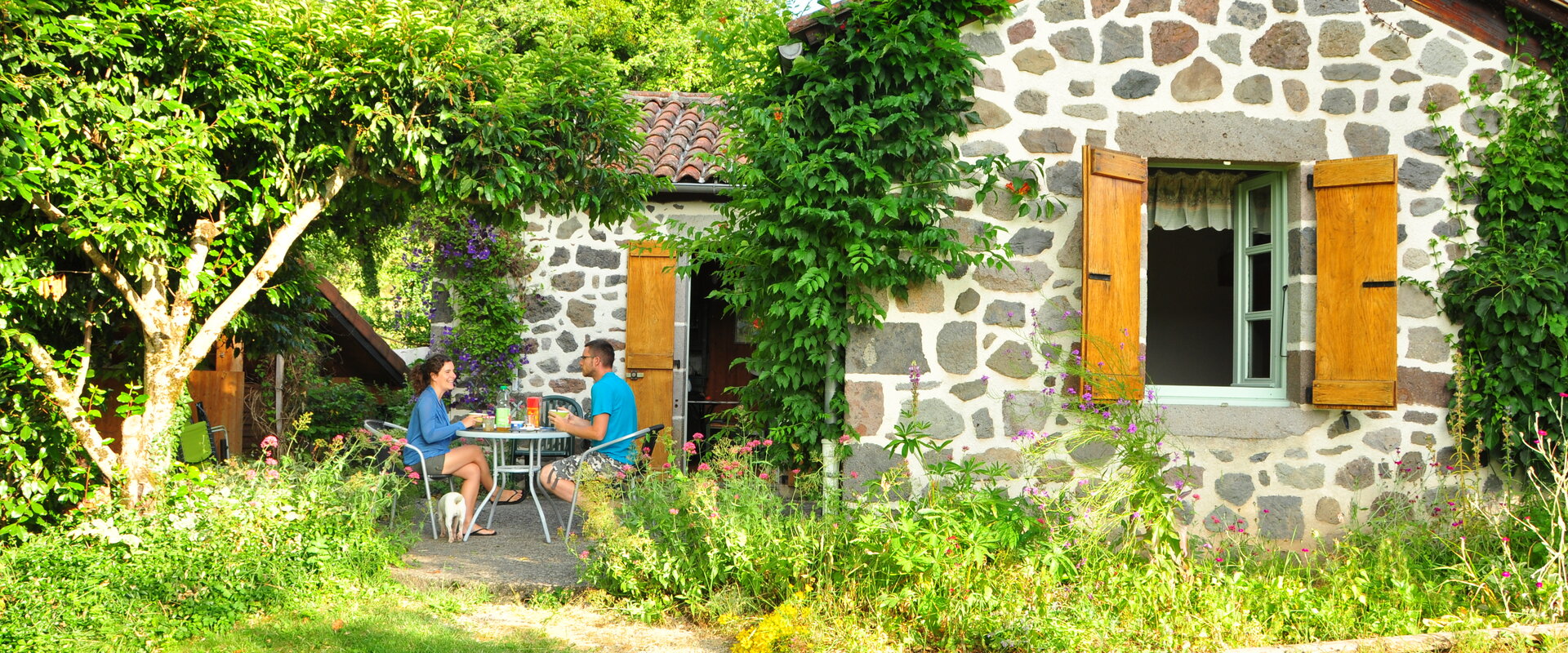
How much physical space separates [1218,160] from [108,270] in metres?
4.94

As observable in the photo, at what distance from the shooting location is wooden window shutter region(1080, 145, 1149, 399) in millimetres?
4664

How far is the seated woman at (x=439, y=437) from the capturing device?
579 cm

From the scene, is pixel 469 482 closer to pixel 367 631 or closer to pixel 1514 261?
pixel 367 631

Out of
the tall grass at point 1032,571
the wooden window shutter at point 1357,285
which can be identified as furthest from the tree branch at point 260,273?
the wooden window shutter at point 1357,285

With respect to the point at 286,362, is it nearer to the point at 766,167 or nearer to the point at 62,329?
the point at 62,329

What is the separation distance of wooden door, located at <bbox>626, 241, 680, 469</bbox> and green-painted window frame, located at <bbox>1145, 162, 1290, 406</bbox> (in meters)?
4.02

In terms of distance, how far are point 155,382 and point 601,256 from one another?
3940 mm

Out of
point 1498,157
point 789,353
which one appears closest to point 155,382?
point 789,353

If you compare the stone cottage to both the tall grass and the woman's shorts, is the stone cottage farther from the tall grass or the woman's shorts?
the woman's shorts

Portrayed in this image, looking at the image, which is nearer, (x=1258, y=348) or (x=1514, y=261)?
(x=1514, y=261)

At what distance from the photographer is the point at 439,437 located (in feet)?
18.9

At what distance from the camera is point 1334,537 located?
4.83 metres

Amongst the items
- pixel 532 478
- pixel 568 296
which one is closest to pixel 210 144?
pixel 532 478

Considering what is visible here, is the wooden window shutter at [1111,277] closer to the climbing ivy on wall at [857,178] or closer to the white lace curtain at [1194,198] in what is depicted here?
the climbing ivy on wall at [857,178]
